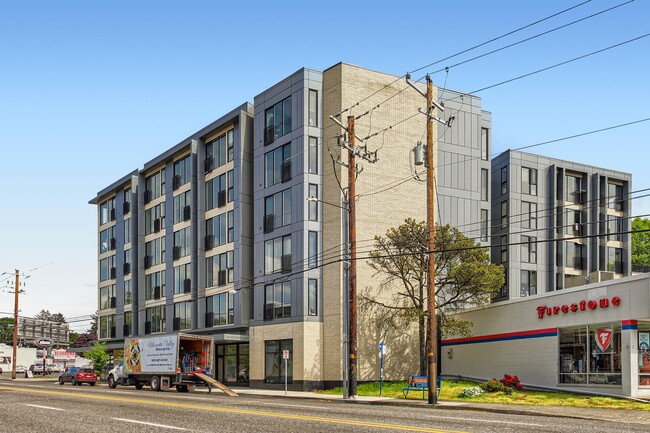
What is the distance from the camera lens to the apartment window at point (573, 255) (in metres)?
66.2

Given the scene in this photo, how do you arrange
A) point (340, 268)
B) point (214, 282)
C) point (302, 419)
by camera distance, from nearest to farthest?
point (302, 419) → point (340, 268) → point (214, 282)

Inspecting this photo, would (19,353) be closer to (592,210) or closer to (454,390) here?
(592,210)

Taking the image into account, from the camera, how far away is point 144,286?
7112 centimetres

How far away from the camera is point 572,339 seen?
3803 centimetres

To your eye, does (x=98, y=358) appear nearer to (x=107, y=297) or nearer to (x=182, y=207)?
(x=107, y=297)

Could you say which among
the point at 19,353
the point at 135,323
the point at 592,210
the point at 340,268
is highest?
the point at 592,210

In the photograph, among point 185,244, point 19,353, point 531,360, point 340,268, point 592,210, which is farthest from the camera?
point 19,353

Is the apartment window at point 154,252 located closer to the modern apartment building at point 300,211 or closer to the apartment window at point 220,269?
the modern apartment building at point 300,211

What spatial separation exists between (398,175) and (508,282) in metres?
16.5

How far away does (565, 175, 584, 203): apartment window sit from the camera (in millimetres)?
66875

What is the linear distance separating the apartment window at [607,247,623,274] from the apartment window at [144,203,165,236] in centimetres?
3904

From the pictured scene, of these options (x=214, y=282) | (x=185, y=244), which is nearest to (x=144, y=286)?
(x=185, y=244)

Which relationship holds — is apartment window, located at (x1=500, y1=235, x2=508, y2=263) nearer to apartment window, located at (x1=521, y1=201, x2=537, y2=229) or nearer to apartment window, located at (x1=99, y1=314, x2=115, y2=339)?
apartment window, located at (x1=521, y1=201, x2=537, y2=229)

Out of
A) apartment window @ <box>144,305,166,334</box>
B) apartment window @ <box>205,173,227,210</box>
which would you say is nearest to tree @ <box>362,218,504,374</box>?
apartment window @ <box>205,173,227,210</box>
